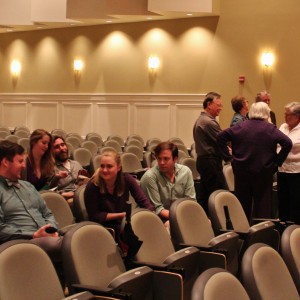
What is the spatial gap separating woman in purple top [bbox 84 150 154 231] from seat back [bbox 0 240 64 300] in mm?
1642

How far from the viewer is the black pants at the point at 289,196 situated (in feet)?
20.3

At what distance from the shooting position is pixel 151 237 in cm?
434

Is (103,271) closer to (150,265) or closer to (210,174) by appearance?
(150,265)

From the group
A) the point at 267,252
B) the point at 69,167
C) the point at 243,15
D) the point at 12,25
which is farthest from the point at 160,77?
the point at 267,252

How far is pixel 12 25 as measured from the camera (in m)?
16.1

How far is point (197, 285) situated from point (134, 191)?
8.62 feet

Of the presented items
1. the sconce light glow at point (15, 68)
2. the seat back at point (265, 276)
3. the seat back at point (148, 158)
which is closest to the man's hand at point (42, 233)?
the seat back at point (265, 276)

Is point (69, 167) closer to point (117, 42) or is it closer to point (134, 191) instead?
point (134, 191)

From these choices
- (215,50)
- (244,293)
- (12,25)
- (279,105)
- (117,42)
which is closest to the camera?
(244,293)

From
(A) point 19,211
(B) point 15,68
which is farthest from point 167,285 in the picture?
(B) point 15,68

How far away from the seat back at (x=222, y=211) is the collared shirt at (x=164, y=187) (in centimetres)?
55

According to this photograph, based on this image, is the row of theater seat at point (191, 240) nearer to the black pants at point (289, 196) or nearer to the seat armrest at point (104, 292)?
the seat armrest at point (104, 292)

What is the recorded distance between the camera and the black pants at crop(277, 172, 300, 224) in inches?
244

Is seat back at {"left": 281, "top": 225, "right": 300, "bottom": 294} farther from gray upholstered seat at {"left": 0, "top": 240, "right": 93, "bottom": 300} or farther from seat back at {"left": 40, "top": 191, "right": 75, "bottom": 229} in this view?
seat back at {"left": 40, "top": 191, "right": 75, "bottom": 229}
